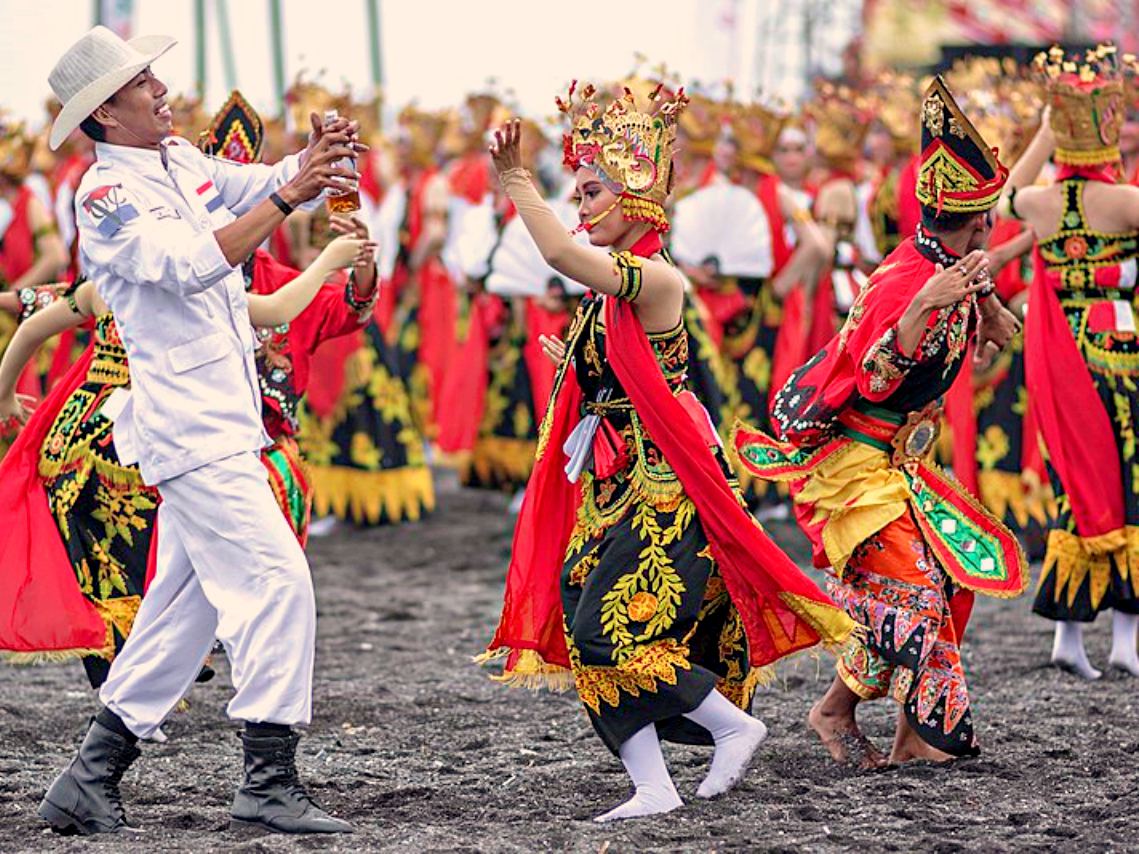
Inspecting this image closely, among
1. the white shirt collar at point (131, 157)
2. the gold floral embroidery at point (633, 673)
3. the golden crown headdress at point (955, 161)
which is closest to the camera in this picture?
the white shirt collar at point (131, 157)

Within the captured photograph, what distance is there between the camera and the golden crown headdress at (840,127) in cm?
1159

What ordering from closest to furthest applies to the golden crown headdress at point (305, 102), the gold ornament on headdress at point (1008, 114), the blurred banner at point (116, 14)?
the gold ornament on headdress at point (1008, 114), the golden crown headdress at point (305, 102), the blurred banner at point (116, 14)

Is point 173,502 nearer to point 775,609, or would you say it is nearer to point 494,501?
point 775,609

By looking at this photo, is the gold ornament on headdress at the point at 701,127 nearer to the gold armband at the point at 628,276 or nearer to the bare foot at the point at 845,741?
the bare foot at the point at 845,741

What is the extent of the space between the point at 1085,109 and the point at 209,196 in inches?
127

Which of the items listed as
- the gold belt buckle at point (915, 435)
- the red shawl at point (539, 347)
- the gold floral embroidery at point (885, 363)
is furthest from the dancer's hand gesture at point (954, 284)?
the red shawl at point (539, 347)

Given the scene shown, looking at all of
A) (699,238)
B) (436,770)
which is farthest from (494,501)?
(436,770)

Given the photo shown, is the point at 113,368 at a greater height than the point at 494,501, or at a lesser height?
greater

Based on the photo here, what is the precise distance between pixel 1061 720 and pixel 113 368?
117 inches

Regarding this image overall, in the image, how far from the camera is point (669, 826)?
15.3 ft

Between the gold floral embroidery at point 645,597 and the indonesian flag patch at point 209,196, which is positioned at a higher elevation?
the indonesian flag patch at point 209,196

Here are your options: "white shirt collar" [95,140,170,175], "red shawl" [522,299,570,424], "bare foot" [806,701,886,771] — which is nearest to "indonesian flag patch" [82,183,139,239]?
"white shirt collar" [95,140,170,175]

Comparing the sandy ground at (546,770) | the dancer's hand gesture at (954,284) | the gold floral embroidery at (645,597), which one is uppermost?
the dancer's hand gesture at (954,284)

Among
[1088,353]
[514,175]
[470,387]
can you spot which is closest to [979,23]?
[470,387]
